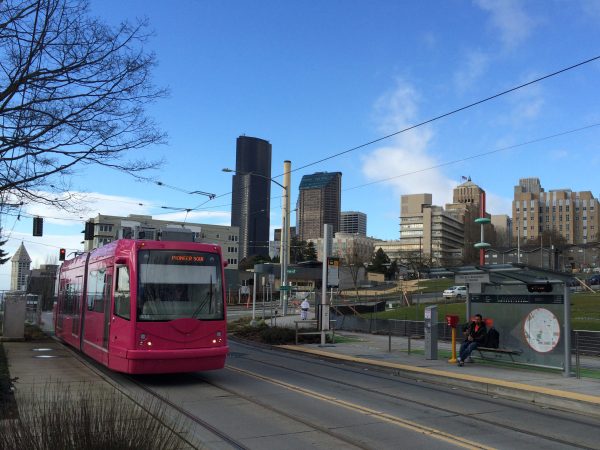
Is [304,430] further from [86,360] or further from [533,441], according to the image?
[86,360]

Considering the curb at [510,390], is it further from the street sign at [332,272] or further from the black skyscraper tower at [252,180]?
the black skyscraper tower at [252,180]

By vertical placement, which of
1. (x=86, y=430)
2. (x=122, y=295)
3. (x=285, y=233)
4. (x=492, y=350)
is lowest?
(x=492, y=350)

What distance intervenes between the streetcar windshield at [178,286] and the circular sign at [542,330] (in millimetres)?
8581

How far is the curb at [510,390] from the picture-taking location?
33.9 ft

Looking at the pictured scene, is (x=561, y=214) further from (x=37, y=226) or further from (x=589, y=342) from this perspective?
(x=37, y=226)

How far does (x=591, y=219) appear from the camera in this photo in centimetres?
15750

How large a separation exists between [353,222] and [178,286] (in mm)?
181933

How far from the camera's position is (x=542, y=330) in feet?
48.6

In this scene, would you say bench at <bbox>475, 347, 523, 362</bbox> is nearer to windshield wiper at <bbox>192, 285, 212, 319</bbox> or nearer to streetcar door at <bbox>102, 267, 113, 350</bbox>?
windshield wiper at <bbox>192, 285, 212, 319</bbox>

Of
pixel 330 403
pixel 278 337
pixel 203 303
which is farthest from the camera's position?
pixel 278 337

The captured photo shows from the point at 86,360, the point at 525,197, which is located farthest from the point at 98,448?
the point at 525,197

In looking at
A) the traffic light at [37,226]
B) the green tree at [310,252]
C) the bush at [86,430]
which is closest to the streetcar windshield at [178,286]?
the bush at [86,430]

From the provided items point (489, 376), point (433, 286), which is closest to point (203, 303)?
point (489, 376)

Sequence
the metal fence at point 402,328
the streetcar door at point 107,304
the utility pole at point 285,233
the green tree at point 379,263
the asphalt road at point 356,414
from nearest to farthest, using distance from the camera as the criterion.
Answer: the asphalt road at point 356,414 → the streetcar door at point 107,304 → the metal fence at point 402,328 → the utility pole at point 285,233 → the green tree at point 379,263
